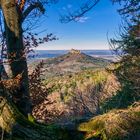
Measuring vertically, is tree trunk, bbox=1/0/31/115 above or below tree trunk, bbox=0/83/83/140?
above

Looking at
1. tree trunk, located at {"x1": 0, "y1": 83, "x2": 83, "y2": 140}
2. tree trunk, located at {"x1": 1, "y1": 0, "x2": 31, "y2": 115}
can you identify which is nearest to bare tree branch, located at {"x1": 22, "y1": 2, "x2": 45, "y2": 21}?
tree trunk, located at {"x1": 1, "y1": 0, "x2": 31, "y2": 115}

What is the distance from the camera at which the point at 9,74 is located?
9250 mm

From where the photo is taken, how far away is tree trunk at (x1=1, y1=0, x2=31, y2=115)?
8766 millimetres

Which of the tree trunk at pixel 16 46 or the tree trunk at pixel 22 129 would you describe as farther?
the tree trunk at pixel 16 46

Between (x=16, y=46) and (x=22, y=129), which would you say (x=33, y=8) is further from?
(x=22, y=129)

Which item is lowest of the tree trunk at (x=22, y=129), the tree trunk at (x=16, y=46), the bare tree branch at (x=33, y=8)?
the tree trunk at (x=22, y=129)

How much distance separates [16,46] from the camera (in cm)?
902

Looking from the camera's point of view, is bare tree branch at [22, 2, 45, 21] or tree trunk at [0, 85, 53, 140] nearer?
tree trunk at [0, 85, 53, 140]

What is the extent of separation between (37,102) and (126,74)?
843 cm

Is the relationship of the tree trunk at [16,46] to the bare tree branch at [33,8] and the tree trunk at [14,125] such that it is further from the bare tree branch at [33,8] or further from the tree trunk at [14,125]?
the tree trunk at [14,125]

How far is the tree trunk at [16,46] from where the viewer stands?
877 centimetres

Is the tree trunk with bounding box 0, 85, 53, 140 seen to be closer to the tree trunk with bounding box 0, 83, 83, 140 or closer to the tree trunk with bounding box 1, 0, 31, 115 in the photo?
the tree trunk with bounding box 0, 83, 83, 140

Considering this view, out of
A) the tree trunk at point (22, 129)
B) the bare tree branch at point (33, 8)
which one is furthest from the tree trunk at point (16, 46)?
the tree trunk at point (22, 129)

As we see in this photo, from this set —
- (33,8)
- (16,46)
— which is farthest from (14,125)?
(33,8)
